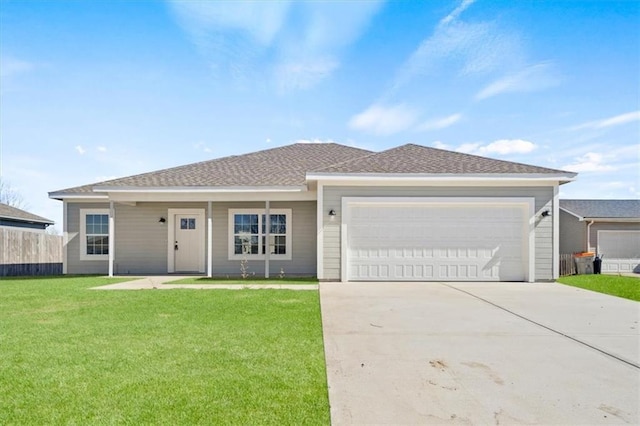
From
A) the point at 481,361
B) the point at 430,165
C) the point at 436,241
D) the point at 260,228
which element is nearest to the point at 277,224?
the point at 260,228

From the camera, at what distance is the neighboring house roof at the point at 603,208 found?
16.9 meters

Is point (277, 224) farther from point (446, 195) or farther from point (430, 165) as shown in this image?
point (446, 195)

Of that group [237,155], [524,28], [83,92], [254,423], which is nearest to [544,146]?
[524,28]

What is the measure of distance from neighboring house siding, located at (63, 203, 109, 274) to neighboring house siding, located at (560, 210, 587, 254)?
66.5 feet

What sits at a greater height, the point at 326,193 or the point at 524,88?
the point at 524,88

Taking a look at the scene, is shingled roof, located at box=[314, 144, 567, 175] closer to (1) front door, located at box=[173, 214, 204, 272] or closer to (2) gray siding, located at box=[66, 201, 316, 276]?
(2) gray siding, located at box=[66, 201, 316, 276]

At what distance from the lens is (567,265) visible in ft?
45.4

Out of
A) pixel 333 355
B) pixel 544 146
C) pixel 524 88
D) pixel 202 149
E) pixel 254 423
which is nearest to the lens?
pixel 254 423

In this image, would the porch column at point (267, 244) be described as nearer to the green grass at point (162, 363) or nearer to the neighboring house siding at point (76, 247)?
the green grass at point (162, 363)

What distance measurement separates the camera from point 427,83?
13.3 meters

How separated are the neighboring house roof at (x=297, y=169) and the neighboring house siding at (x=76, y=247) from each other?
65 cm

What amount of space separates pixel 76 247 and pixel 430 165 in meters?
12.7

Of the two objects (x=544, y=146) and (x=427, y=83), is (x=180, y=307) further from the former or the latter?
(x=544, y=146)

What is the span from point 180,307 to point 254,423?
468cm
